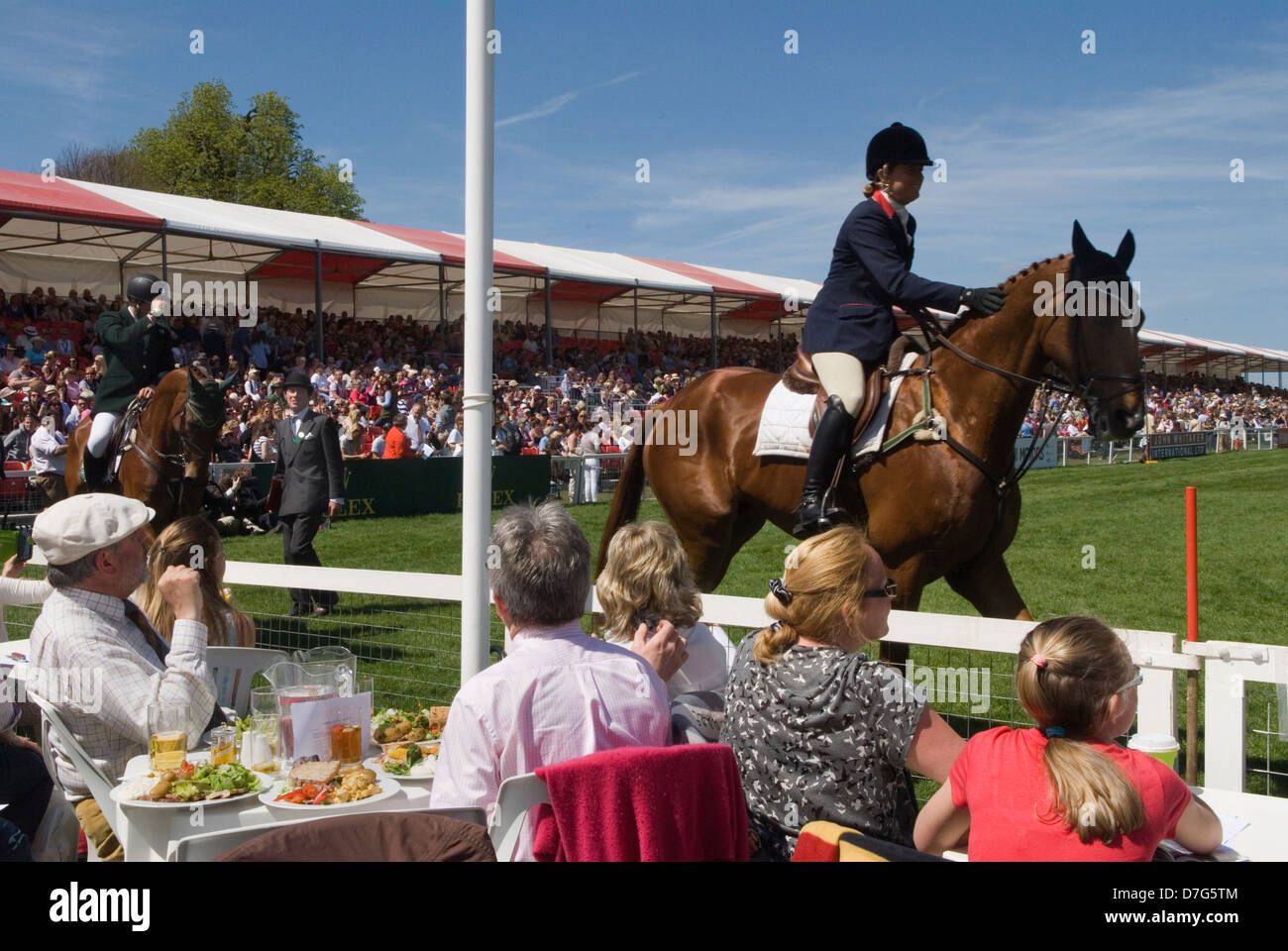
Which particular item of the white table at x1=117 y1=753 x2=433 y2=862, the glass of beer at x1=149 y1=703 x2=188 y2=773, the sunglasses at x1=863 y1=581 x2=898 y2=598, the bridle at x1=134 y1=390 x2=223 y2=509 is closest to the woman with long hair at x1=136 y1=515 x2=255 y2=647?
the glass of beer at x1=149 y1=703 x2=188 y2=773

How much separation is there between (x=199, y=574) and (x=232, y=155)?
174 ft

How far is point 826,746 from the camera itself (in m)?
2.74

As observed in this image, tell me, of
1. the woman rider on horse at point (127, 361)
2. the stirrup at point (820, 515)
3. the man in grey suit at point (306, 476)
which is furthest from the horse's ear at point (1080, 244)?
the woman rider on horse at point (127, 361)

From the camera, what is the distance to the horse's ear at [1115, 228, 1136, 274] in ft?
18.9

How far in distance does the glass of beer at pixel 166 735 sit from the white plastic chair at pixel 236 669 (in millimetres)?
1045

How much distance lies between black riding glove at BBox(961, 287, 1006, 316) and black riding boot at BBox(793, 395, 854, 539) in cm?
82

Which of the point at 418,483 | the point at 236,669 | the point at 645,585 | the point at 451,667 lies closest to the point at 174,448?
the point at 451,667

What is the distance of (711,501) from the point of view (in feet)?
22.9

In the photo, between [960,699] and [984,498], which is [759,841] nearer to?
[960,699]

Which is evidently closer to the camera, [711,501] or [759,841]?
[759,841]

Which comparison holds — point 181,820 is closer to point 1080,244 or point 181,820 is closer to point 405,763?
point 405,763
